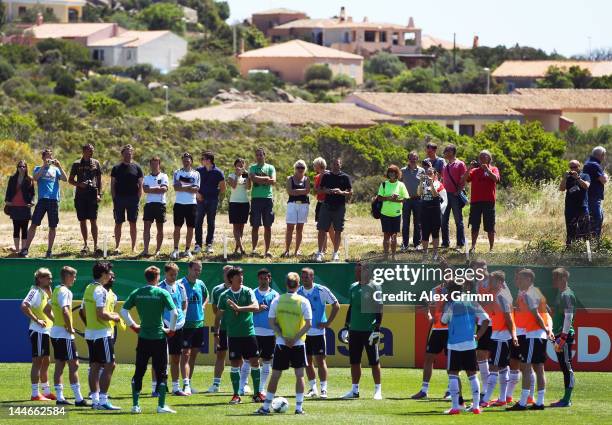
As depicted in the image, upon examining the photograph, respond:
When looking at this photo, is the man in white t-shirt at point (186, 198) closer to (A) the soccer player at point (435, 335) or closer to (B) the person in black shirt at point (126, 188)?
(B) the person in black shirt at point (126, 188)

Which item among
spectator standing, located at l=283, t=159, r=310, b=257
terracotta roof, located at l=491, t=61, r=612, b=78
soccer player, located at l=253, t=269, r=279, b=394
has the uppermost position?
terracotta roof, located at l=491, t=61, r=612, b=78

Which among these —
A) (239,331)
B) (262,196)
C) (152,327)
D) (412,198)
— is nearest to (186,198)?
(262,196)

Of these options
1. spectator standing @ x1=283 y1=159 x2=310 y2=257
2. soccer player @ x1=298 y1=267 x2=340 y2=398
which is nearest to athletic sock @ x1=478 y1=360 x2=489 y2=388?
soccer player @ x1=298 y1=267 x2=340 y2=398

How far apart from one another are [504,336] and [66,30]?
441 feet

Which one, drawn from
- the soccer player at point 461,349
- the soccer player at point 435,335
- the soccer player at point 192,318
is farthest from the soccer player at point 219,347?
the soccer player at point 461,349

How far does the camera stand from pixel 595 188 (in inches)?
883

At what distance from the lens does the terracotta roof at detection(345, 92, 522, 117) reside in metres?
86.0

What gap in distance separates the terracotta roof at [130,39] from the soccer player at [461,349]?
122 m

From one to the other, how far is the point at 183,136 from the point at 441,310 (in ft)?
144

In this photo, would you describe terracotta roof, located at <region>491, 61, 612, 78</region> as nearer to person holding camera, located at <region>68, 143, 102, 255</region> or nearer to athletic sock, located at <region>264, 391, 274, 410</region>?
person holding camera, located at <region>68, 143, 102, 255</region>

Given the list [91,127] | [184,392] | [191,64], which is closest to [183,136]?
[91,127]

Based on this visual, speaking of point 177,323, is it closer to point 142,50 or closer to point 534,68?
point 534,68

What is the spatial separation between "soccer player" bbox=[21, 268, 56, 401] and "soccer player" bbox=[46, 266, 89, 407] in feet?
0.56

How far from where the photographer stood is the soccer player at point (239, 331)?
16078 millimetres
